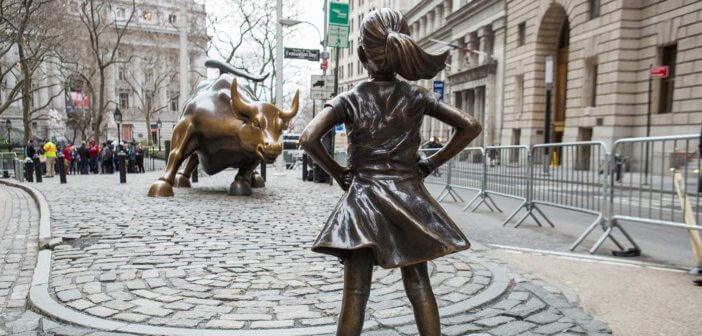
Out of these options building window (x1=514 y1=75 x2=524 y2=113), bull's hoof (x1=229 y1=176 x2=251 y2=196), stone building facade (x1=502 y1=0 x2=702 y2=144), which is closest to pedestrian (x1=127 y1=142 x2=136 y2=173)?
bull's hoof (x1=229 y1=176 x2=251 y2=196)

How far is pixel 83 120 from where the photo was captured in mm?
46750

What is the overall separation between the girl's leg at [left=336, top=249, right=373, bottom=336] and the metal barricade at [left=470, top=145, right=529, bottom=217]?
22.2ft

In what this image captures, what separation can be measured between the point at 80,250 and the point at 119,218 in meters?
2.52

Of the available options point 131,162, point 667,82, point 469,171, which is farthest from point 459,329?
point 131,162

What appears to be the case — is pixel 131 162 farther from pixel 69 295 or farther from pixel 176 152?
pixel 69 295

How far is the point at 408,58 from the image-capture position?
255cm

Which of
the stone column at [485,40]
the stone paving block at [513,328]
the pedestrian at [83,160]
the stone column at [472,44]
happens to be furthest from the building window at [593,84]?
the pedestrian at [83,160]

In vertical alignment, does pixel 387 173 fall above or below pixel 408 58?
below

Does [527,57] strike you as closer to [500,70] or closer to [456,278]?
[500,70]

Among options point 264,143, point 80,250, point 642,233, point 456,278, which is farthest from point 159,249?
point 642,233

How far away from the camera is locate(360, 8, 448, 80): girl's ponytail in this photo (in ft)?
8.30

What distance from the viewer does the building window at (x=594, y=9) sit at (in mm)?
24156

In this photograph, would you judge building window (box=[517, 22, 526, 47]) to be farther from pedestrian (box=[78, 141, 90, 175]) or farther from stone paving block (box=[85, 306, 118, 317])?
stone paving block (box=[85, 306, 118, 317])

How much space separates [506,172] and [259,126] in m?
4.92
